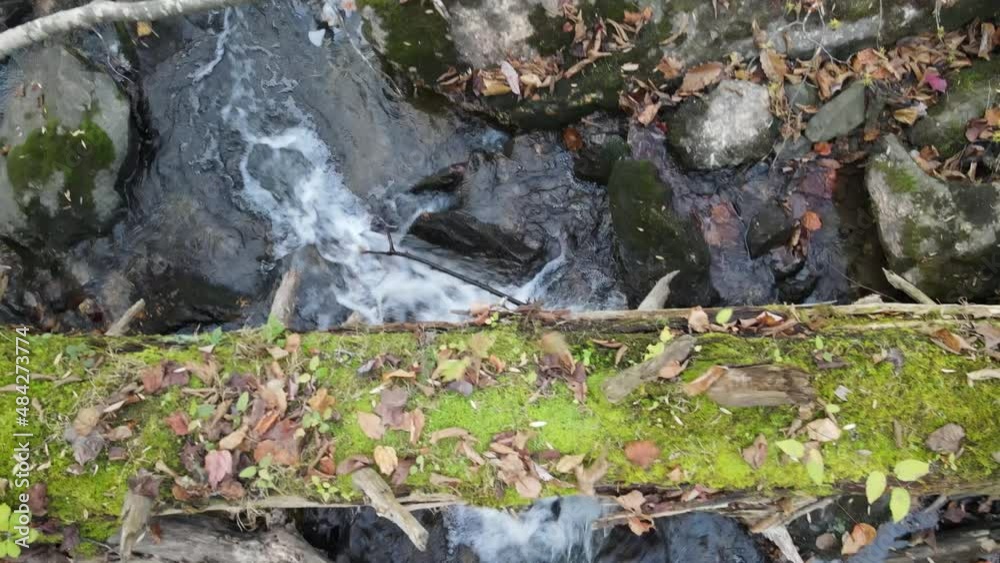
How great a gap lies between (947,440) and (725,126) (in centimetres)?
291

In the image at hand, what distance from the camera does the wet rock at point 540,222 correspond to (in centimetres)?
587

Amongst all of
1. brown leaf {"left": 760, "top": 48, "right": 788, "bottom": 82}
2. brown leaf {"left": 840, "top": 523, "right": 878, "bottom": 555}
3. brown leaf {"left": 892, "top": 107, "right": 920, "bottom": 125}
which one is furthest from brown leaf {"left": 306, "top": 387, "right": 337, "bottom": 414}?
brown leaf {"left": 892, "top": 107, "right": 920, "bottom": 125}

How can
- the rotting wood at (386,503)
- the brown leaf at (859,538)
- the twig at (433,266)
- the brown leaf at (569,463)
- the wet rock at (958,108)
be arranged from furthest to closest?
the twig at (433,266)
the wet rock at (958,108)
the brown leaf at (859,538)
the brown leaf at (569,463)
the rotting wood at (386,503)

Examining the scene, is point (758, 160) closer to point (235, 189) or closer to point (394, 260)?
point (394, 260)

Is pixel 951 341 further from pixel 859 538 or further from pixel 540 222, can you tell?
pixel 540 222

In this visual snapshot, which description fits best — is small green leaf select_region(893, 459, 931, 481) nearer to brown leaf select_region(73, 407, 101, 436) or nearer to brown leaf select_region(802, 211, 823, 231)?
brown leaf select_region(802, 211, 823, 231)

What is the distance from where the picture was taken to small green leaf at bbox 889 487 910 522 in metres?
3.26

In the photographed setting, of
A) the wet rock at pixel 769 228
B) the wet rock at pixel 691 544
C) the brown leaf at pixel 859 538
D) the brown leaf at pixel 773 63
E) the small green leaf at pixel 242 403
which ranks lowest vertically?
the wet rock at pixel 691 544

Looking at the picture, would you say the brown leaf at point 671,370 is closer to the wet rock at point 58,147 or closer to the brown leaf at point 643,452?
the brown leaf at point 643,452

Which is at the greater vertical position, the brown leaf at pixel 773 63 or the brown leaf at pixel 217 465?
the brown leaf at pixel 773 63

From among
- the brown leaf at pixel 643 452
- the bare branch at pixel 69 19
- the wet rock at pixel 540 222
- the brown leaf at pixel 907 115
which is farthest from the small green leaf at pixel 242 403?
the brown leaf at pixel 907 115

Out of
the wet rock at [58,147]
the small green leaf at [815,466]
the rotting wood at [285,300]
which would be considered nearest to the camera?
the small green leaf at [815,466]

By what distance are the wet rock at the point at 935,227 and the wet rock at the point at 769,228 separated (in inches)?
26.8

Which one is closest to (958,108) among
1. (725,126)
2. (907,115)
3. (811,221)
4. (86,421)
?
(907,115)
